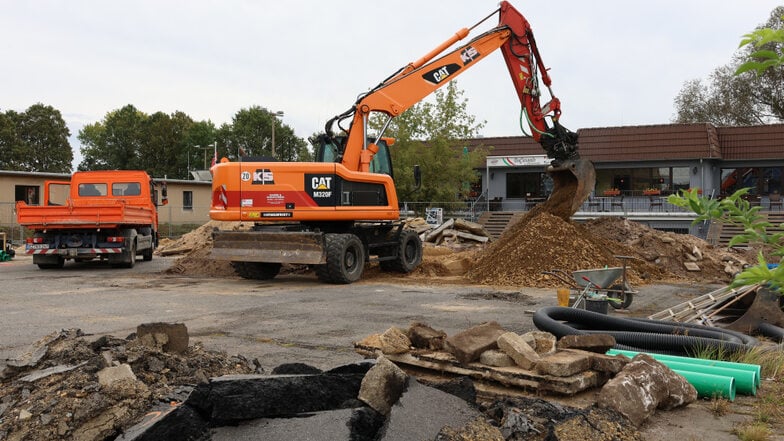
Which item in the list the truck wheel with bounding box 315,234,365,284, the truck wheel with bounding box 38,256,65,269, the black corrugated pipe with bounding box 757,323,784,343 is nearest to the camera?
the black corrugated pipe with bounding box 757,323,784,343

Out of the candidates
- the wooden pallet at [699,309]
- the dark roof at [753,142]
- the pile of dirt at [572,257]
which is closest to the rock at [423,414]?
the wooden pallet at [699,309]

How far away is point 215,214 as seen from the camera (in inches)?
553

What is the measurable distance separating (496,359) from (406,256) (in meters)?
11.5

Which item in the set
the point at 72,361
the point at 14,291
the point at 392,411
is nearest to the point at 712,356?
the point at 392,411

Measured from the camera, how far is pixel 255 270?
15.3 metres

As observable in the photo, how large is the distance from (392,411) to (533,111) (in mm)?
14009

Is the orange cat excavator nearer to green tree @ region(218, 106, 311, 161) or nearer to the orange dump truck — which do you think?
the orange dump truck

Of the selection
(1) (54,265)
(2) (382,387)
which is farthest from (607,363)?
(1) (54,265)

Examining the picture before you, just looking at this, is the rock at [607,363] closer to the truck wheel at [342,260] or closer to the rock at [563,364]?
the rock at [563,364]

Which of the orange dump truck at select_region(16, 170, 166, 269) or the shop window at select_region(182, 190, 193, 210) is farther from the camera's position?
the shop window at select_region(182, 190, 193, 210)

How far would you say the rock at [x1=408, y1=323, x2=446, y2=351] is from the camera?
19.2 ft

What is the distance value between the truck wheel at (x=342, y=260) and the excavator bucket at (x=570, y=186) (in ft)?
17.8

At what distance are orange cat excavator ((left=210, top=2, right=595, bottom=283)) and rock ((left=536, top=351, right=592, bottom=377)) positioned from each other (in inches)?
340

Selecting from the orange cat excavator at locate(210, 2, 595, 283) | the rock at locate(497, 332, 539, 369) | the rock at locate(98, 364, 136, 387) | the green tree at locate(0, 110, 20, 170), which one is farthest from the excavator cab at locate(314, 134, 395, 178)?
the green tree at locate(0, 110, 20, 170)
